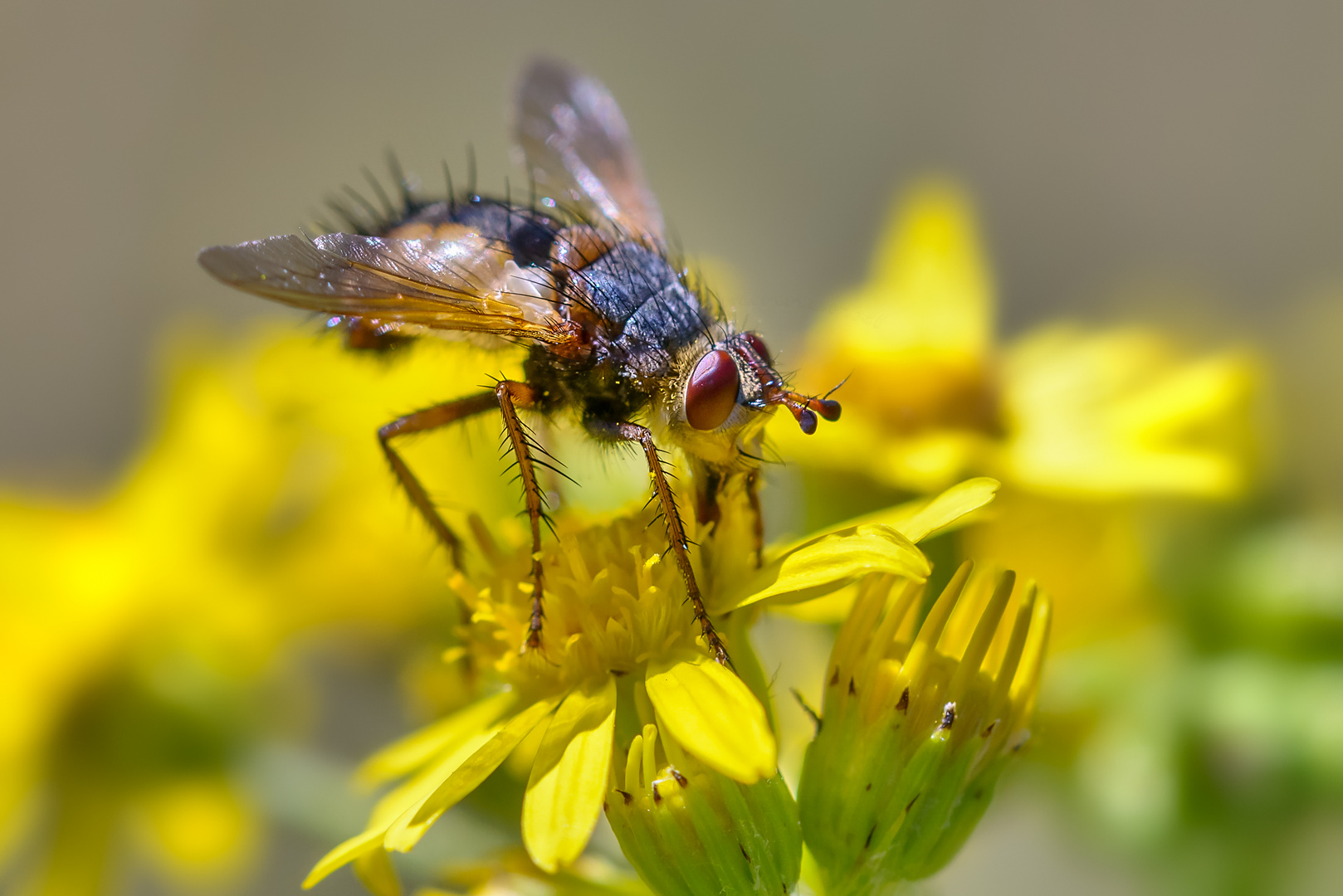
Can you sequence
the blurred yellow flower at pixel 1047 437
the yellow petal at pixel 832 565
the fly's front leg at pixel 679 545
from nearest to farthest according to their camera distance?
the yellow petal at pixel 832 565 → the fly's front leg at pixel 679 545 → the blurred yellow flower at pixel 1047 437

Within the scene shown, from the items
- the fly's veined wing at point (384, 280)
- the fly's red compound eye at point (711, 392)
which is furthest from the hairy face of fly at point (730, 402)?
the fly's veined wing at point (384, 280)

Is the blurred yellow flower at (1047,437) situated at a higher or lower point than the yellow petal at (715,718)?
lower

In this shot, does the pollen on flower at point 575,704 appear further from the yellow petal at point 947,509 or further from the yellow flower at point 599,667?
the yellow petal at point 947,509

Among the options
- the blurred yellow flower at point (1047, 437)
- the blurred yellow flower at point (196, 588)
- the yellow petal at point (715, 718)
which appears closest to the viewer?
the yellow petal at point (715, 718)

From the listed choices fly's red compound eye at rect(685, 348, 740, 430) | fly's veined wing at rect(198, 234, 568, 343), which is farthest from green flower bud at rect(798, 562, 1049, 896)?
fly's veined wing at rect(198, 234, 568, 343)

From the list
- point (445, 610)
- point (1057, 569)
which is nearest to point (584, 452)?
point (445, 610)

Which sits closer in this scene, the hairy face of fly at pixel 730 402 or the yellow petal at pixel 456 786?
the yellow petal at pixel 456 786

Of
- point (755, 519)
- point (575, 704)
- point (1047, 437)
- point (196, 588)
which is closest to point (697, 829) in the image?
point (575, 704)
